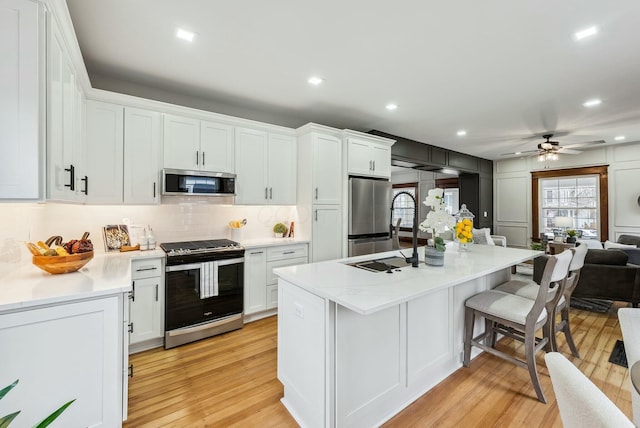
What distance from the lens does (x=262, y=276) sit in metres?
3.40

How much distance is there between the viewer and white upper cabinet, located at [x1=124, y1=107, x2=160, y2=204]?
2.77 meters

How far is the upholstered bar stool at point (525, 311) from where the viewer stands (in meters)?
1.98

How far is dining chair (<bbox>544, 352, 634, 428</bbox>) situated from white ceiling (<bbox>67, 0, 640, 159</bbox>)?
2.11m

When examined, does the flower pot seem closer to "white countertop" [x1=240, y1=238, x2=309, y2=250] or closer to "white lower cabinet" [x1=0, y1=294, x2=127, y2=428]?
"white countertop" [x1=240, y1=238, x2=309, y2=250]

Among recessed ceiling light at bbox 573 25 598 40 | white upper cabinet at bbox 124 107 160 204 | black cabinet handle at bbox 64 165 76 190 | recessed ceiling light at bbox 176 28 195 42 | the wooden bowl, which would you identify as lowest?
the wooden bowl

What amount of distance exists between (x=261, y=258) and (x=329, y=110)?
2231mm

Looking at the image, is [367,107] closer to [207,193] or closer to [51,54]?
[207,193]

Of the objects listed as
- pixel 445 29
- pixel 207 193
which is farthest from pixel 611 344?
pixel 207 193

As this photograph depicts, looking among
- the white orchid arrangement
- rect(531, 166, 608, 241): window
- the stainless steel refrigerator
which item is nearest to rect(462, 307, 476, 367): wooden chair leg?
the white orchid arrangement

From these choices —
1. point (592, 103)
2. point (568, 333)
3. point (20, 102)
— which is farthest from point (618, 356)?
point (20, 102)

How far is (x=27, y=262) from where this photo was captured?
2006 millimetres

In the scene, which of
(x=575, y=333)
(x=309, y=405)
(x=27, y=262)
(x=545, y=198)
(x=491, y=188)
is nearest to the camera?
(x=309, y=405)

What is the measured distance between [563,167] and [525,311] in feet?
21.2

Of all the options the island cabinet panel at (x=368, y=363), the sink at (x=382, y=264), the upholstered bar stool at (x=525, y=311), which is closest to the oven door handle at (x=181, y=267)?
the sink at (x=382, y=264)
